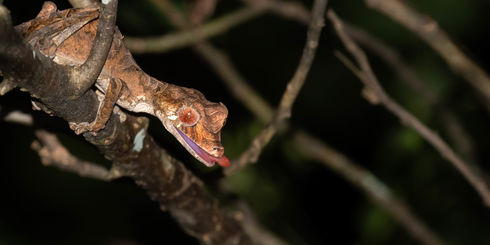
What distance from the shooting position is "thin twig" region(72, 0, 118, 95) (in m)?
2.29

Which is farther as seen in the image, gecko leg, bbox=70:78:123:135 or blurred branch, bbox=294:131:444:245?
blurred branch, bbox=294:131:444:245

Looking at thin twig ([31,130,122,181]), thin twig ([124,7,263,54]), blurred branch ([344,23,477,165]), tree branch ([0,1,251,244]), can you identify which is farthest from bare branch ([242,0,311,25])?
thin twig ([31,130,122,181])

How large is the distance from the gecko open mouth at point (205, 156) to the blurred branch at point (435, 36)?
2.77 meters

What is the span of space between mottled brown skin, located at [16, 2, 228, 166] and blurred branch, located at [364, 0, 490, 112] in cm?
276

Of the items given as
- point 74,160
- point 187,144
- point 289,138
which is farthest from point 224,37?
point 187,144


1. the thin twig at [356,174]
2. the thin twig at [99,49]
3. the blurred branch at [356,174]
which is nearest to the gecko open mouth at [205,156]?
the thin twig at [99,49]

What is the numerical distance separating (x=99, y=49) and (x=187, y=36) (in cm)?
319

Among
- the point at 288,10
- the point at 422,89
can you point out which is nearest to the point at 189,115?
the point at 288,10

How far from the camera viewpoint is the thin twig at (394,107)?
3982 mm

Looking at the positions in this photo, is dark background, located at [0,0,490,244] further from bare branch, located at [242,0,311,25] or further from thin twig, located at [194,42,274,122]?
bare branch, located at [242,0,311,25]

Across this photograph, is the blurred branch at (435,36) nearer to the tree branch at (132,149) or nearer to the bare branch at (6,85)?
the tree branch at (132,149)

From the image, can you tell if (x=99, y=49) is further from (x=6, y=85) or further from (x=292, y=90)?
(x=292, y=90)

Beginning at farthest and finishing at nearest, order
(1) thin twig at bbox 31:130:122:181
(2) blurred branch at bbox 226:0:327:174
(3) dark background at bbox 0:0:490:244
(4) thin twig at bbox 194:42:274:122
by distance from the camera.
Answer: (3) dark background at bbox 0:0:490:244, (4) thin twig at bbox 194:42:274:122, (1) thin twig at bbox 31:130:122:181, (2) blurred branch at bbox 226:0:327:174

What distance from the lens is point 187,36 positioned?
5508 millimetres
